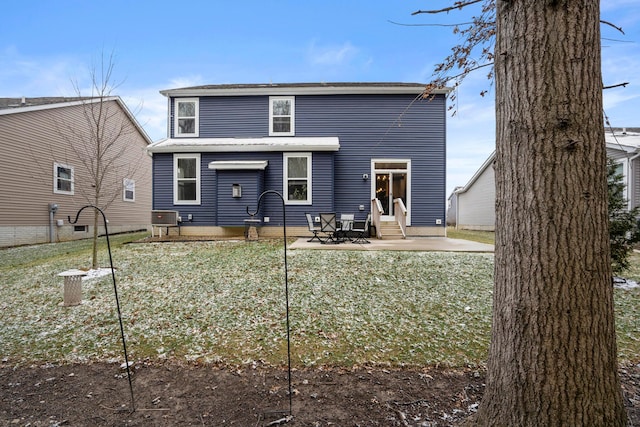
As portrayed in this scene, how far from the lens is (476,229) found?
2184cm

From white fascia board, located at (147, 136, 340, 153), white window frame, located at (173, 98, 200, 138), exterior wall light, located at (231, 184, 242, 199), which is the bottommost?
exterior wall light, located at (231, 184, 242, 199)

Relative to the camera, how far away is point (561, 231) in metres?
1.69

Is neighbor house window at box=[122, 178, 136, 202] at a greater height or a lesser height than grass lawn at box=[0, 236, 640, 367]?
greater

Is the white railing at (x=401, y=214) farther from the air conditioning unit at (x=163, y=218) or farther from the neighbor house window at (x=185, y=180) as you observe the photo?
the air conditioning unit at (x=163, y=218)

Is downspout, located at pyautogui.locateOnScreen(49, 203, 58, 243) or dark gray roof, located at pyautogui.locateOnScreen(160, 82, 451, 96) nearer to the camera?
dark gray roof, located at pyautogui.locateOnScreen(160, 82, 451, 96)

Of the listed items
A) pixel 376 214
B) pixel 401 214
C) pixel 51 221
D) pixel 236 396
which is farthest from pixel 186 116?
pixel 236 396

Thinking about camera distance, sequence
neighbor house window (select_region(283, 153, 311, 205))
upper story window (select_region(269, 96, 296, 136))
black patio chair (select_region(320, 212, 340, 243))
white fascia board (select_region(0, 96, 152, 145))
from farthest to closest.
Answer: upper story window (select_region(269, 96, 296, 136)), neighbor house window (select_region(283, 153, 311, 205)), white fascia board (select_region(0, 96, 152, 145)), black patio chair (select_region(320, 212, 340, 243))

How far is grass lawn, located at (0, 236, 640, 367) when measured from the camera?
3271 mm

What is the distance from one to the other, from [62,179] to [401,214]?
14.9 meters

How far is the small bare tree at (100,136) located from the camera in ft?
26.4

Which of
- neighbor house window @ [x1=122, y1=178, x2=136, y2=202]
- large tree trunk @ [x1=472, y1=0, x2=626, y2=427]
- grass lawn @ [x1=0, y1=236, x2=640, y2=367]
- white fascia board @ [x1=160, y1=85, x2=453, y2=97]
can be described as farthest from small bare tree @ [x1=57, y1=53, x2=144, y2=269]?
large tree trunk @ [x1=472, y1=0, x2=626, y2=427]

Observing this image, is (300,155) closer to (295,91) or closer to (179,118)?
(295,91)

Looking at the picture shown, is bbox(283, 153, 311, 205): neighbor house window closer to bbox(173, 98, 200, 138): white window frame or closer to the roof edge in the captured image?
the roof edge

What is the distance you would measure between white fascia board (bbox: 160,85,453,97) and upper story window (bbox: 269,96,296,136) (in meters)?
0.26
